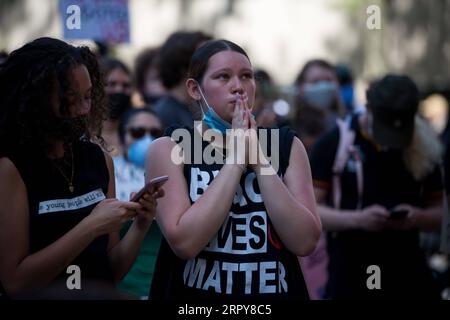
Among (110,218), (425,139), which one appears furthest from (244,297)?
(425,139)

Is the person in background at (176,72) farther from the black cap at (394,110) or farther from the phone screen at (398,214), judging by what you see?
the phone screen at (398,214)

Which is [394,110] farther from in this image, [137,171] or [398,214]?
[137,171]

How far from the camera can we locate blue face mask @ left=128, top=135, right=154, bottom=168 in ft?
17.1

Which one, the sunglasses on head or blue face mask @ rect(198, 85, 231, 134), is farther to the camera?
the sunglasses on head

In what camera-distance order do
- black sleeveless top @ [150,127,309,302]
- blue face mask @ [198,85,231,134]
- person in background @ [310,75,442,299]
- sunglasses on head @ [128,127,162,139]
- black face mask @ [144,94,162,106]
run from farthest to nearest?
black face mask @ [144,94,162,106]
sunglasses on head @ [128,127,162,139]
person in background @ [310,75,442,299]
blue face mask @ [198,85,231,134]
black sleeveless top @ [150,127,309,302]

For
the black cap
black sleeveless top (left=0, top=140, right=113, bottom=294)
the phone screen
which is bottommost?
the phone screen

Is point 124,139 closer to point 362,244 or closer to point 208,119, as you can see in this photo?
point 362,244

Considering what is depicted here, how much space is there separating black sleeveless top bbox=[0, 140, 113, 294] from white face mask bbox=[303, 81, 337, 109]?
4063 mm

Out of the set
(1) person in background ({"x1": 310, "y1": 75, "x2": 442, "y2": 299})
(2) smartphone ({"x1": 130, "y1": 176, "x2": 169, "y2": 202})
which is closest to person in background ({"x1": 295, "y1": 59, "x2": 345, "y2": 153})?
(1) person in background ({"x1": 310, "y1": 75, "x2": 442, "y2": 299})

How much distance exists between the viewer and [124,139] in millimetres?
5445

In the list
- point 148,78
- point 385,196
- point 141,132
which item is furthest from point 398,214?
point 148,78

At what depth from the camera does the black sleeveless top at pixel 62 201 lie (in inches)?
121

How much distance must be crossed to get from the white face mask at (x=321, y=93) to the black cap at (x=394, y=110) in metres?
2.28

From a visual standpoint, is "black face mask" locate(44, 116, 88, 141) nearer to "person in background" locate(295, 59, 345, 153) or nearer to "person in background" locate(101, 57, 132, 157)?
"person in background" locate(101, 57, 132, 157)
